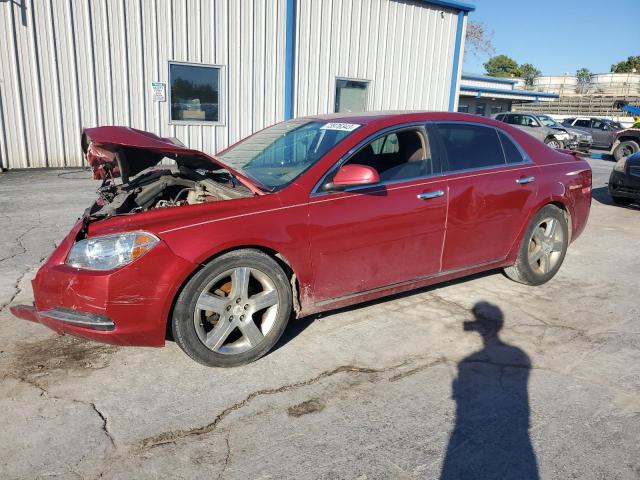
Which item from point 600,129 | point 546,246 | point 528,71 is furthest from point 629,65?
point 546,246

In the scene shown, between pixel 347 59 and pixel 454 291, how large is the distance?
394 inches

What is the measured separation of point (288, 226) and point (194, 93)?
30.4 feet

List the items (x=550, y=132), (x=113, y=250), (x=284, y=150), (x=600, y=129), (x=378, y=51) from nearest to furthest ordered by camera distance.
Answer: (x=113, y=250) → (x=284, y=150) → (x=378, y=51) → (x=550, y=132) → (x=600, y=129)

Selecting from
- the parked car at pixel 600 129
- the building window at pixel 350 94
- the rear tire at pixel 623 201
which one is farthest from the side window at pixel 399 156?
the parked car at pixel 600 129

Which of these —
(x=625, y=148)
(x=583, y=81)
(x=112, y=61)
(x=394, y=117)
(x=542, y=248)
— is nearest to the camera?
(x=394, y=117)

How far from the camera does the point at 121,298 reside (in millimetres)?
2932

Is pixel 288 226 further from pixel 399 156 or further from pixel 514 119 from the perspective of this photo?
pixel 514 119

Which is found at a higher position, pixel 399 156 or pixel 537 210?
pixel 399 156

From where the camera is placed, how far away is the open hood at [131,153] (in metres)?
3.33

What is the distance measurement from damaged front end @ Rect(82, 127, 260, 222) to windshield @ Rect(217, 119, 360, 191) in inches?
9.5

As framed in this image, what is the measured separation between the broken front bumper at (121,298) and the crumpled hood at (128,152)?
76 cm

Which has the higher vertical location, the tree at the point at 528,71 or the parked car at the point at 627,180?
the tree at the point at 528,71

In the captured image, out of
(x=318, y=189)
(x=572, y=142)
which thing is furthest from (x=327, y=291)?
(x=572, y=142)

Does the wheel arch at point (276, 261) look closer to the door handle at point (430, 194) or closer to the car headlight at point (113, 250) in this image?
the car headlight at point (113, 250)
